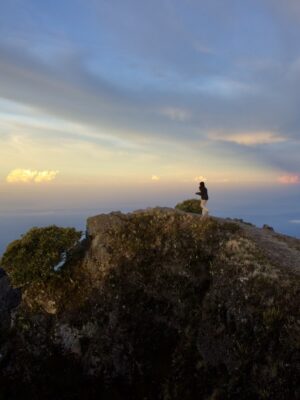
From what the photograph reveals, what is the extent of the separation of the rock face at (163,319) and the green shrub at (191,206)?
1432 cm

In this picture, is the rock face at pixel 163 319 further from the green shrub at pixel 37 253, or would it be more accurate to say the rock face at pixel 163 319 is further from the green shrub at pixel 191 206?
the green shrub at pixel 191 206

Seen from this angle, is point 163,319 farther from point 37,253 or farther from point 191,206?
point 191,206

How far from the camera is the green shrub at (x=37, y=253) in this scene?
40625 mm

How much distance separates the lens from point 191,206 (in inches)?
2263

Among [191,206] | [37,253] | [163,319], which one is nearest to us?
[163,319]

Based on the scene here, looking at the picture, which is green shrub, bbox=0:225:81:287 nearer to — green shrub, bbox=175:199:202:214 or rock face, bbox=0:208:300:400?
rock face, bbox=0:208:300:400

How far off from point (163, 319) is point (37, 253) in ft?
45.6

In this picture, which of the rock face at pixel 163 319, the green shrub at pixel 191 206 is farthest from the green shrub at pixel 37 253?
the green shrub at pixel 191 206

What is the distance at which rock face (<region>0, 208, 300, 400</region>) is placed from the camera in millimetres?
29766

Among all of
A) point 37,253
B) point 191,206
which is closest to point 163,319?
point 37,253

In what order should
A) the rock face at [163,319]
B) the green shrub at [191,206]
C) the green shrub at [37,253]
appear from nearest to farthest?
1. the rock face at [163,319]
2. the green shrub at [37,253]
3. the green shrub at [191,206]

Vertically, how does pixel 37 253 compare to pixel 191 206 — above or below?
below

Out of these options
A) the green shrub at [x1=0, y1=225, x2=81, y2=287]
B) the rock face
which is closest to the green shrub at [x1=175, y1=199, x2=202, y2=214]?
the rock face

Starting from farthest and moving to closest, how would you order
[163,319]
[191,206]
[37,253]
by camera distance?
[191,206], [37,253], [163,319]
